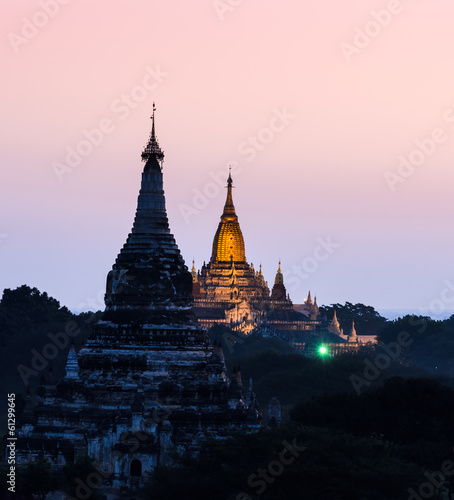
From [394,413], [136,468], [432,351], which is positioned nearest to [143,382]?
[136,468]

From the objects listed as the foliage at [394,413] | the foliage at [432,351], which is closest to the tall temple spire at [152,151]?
the foliage at [394,413]

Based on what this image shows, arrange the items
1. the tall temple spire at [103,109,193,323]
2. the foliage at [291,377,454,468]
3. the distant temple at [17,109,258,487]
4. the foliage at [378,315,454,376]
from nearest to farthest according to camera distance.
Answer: the foliage at [291,377,454,468] < the distant temple at [17,109,258,487] < the tall temple spire at [103,109,193,323] < the foliage at [378,315,454,376]

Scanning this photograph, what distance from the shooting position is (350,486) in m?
61.0

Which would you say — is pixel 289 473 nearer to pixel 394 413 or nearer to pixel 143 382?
pixel 394 413

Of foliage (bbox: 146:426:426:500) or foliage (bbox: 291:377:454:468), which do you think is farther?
foliage (bbox: 291:377:454:468)

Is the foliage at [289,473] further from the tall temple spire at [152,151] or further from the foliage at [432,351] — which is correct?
the foliage at [432,351]

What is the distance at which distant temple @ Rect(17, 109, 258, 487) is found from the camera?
73500mm

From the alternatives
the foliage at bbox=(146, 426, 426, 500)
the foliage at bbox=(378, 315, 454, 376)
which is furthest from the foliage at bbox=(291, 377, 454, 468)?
the foliage at bbox=(378, 315, 454, 376)

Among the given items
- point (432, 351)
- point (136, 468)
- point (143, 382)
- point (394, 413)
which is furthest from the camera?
point (432, 351)

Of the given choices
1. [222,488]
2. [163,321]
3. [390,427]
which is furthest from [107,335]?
[222,488]

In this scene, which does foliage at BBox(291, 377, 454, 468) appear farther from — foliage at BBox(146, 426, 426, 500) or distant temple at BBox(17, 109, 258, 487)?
foliage at BBox(146, 426, 426, 500)

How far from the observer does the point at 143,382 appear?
77.9m

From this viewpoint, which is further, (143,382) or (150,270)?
(150,270)

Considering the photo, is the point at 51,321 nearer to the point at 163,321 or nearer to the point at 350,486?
the point at 163,321
